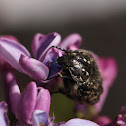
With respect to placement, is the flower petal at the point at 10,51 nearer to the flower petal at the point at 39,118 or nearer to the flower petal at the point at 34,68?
the flower petal at the point at 34,68

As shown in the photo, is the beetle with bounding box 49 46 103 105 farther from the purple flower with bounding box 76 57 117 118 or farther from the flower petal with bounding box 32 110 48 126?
the purple flower with bounding box 76 57 117 118

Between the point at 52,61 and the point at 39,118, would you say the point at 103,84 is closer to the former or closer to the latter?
the point at 52,61

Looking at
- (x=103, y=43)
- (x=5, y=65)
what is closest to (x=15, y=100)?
(x=5, y=65)

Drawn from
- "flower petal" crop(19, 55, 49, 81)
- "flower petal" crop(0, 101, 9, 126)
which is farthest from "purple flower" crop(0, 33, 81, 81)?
"flower petal" crop(0, 101, 9, 126)

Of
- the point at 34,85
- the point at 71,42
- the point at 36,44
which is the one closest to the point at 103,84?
the point at 71,42

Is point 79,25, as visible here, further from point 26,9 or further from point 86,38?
point 26,9

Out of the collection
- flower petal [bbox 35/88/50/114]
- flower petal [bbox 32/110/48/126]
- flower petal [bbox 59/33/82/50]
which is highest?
flower petal [bbox 59/33/82/50]

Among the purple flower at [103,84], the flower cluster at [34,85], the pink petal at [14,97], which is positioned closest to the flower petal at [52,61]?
the flower cluster at [34,85]
